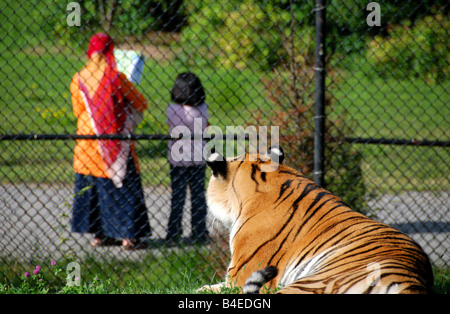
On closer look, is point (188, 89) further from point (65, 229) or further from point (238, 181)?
point (238, 181)

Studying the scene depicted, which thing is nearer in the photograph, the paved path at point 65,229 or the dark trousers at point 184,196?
the paved path at point 65,229

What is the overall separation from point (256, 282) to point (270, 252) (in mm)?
491

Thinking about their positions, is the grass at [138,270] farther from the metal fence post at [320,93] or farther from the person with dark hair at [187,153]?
the metal fence post at [320,93]

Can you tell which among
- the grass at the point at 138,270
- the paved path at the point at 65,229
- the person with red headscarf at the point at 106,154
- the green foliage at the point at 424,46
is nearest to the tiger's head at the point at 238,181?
the grass at the point at 138,270

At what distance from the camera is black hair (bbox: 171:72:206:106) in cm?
510

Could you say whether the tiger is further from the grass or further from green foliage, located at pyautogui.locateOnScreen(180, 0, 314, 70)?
green foliage, located at pyautogui.locateOnScreen(180, 0, 314, 70)

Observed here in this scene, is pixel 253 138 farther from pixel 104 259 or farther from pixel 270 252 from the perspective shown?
pixel 104 259

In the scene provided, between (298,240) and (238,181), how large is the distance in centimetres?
56

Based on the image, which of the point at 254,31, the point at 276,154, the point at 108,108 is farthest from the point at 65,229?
the point at 254,31

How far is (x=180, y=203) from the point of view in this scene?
16.9 feet

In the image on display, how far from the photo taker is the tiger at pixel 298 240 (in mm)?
2229

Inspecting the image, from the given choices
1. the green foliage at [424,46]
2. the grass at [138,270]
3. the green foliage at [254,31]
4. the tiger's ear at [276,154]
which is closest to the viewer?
the tiger's ear at [276,154]

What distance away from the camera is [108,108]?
4.66 metres

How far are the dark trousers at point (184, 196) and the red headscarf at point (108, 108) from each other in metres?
0.64
